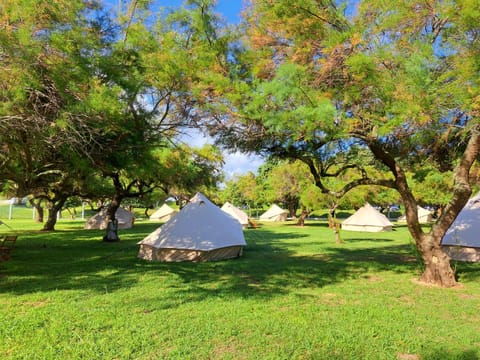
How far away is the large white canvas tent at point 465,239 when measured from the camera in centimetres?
1250

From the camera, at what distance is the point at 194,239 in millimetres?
12938

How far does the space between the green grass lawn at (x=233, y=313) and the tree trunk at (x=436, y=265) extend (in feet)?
1.18

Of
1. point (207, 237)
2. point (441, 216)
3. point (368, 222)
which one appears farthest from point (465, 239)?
point (368, 222)

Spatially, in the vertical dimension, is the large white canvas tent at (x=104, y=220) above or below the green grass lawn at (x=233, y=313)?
above

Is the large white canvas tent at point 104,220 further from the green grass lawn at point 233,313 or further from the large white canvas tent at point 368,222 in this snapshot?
the green grass lawn at point 233,313

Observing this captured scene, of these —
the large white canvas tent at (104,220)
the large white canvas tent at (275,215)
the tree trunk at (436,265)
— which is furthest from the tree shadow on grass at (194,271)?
the large white canvas tent at (275,215)

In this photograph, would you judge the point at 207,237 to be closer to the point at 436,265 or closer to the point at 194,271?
Answer: the point at 194,271

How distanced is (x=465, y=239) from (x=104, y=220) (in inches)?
1080

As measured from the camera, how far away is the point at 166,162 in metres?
18.8

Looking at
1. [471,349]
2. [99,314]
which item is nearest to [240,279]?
[99,314]

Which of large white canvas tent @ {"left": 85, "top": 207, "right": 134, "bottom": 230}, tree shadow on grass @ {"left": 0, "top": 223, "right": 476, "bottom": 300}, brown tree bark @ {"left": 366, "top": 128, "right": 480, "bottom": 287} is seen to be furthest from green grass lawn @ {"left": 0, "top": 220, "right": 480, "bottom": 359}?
large white canvas tent @ {"left": 85, "top": 207, "right": 134, "bottom": 230}

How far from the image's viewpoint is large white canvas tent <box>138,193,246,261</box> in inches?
500

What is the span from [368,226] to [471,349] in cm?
2652

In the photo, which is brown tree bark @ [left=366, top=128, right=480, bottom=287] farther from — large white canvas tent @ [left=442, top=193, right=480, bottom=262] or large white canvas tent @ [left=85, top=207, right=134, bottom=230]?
large white canvas tent @ [left=85, top=207, right=134, bottom=230]
